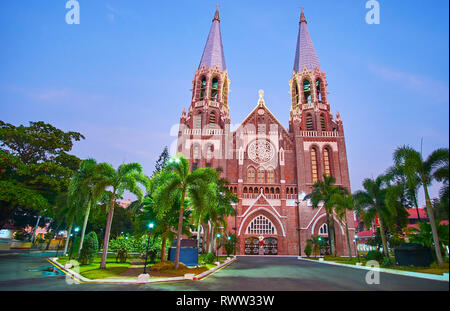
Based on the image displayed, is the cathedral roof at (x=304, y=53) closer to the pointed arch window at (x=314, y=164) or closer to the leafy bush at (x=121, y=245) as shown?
the pointed arch window at (x=314, y=164)

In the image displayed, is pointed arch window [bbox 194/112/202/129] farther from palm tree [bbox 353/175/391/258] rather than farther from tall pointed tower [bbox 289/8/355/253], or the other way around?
palm tree [bbox 353/175/391/258]

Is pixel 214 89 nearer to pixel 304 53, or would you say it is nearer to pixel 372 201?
pixel 304 53

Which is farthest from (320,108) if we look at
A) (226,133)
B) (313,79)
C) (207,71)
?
(207,71)

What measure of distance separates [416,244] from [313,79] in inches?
1568

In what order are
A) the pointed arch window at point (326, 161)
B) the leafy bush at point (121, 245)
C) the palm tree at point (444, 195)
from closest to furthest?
the palm tree at point (444, 195)
the leafy bush at point (121, 245)
the pointed arch window at point (326, 161)

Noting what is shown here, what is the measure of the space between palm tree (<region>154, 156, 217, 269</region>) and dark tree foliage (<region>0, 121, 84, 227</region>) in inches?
698

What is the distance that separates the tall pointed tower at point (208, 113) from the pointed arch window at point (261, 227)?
10.9 meters

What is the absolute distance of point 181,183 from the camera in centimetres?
1548

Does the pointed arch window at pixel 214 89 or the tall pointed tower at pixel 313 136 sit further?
the pointed arch window at pixel 214 89

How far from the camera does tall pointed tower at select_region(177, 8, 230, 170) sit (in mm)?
41219

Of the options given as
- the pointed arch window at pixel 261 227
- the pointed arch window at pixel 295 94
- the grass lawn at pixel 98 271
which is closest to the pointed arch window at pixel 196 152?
the pointed arch window at pixel 261 227

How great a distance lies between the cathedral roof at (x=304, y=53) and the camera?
A: 50188 mm

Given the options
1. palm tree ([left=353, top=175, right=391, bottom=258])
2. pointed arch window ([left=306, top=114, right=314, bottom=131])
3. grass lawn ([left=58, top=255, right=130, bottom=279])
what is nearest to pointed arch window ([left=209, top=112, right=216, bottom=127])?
pointed arch window ([left=306, top=114, right=314, bottom=131])
